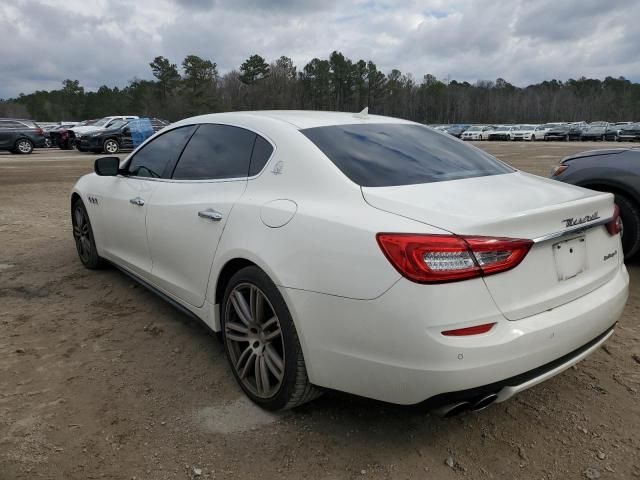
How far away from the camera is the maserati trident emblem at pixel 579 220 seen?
7.41 feet

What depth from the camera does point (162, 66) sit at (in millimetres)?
75438

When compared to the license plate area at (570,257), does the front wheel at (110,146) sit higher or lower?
lower

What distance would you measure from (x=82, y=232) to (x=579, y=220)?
4.48 m

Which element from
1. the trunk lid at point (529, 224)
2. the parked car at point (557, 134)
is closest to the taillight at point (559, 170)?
the trunk lid at point (529, 224)

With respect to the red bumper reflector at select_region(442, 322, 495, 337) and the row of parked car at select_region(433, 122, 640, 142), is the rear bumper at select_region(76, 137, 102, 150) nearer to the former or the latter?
the red bumper reflector at select_region(442, 322, 495, 337)

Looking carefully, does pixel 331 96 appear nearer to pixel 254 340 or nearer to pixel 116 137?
pixel 116 137

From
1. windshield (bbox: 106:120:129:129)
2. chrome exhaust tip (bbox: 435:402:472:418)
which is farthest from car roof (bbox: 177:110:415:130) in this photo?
windshield (bbox: 106:120:129:129)

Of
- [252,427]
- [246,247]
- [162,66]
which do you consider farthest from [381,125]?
→ [162,66]

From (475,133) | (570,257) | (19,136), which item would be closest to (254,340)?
(570,257)

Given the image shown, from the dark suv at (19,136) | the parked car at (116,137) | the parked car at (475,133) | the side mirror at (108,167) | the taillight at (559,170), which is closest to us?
→ the side mirror at (108,167)

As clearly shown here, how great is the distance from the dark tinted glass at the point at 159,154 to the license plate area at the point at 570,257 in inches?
97.8

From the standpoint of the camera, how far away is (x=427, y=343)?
195 centimetres

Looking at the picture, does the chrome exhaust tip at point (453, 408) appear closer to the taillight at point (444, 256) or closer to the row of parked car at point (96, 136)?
the taillight at point (444, 256)

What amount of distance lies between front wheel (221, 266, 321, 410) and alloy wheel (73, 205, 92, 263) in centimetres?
269
